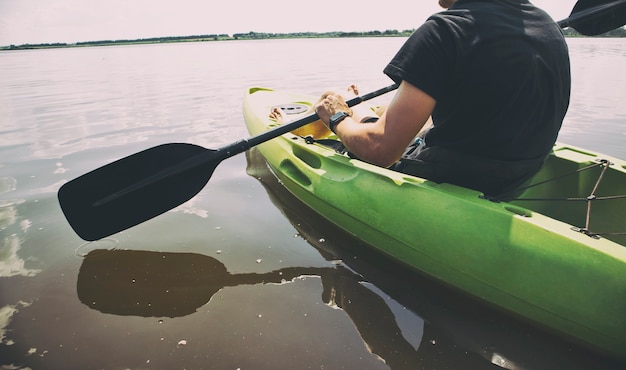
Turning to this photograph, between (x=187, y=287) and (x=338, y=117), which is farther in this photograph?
(x=338, y=117)

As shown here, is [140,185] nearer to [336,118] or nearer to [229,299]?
[229,299]

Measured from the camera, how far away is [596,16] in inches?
123

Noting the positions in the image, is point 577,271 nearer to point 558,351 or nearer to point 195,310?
point 558,351

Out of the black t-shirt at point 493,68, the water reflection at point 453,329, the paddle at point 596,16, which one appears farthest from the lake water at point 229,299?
the paddle at point 596,16

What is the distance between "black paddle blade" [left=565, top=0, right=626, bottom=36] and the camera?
3111 millimetres

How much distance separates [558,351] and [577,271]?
450 mm

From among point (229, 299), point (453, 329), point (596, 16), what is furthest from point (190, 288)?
point (596, 16)

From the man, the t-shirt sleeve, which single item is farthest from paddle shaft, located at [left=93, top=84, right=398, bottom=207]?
the t-shirt sleeve

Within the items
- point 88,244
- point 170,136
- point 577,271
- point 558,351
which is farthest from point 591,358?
point 170,136

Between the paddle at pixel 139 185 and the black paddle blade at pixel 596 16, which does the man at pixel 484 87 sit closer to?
the paddle at pixel 139 185

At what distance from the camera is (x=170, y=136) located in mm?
5594

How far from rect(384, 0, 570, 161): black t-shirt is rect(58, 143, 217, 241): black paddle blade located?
1.75 m

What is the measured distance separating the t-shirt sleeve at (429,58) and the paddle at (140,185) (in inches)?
44.9

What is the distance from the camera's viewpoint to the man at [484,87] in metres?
1.68
